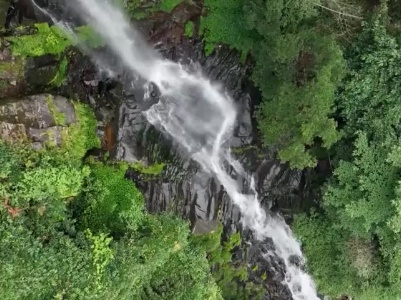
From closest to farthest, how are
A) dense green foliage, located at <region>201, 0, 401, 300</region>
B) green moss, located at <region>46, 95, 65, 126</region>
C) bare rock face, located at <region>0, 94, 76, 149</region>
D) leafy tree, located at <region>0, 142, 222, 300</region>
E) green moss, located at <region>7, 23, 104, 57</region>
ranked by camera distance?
leafy tree, located at <region>0, 142, 222, 300</region>
bare rock face, located at <region>0, 94, 76, 149</region>
dense green foliage, located at <region>201, 0, 401, 300</region>
green moss, located at <region>46, 95, 65, 126</region>
green moss, located at <region>7, 23, 104, 57</region>

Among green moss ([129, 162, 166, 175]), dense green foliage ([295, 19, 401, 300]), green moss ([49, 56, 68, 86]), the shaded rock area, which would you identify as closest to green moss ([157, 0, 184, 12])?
green moss ([49, 56, 68, 86])

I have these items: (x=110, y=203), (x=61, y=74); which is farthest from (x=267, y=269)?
(x=61, y=74)

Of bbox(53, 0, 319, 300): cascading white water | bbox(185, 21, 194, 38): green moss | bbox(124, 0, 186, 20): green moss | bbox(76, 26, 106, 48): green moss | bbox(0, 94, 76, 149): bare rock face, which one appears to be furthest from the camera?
bbox(185, 21, 194, 38): green moss

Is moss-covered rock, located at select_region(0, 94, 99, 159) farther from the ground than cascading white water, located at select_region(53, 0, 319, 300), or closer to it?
closer to it

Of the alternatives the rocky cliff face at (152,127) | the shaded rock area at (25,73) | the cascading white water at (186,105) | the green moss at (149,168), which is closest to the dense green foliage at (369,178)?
the rocky cliff face at (152,127)

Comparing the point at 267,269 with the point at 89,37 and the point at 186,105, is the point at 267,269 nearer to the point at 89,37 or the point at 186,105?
the point at 186,105

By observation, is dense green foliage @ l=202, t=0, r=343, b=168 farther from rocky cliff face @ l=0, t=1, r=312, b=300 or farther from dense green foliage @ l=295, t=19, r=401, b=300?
rocky cliff face @ l=0, t=1, r=312, b=300

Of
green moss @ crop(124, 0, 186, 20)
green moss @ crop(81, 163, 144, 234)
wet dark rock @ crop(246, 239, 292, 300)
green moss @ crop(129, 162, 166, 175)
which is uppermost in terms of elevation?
green moss @ crop(124, 0, 186, 20)

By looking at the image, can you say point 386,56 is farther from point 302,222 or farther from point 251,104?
point 302,222

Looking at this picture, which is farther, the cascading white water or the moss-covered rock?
the cascading white water
